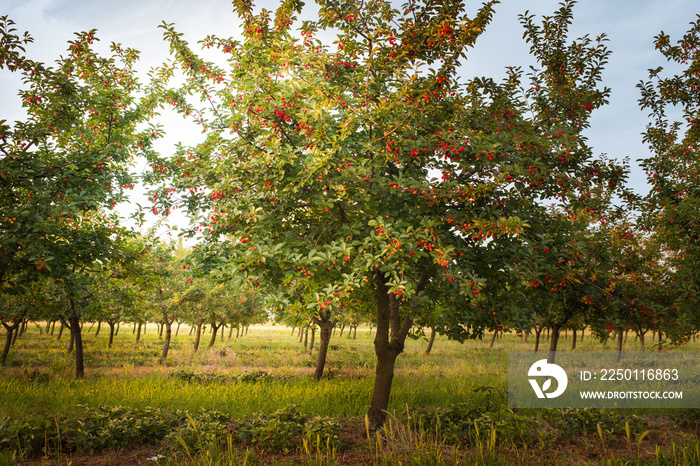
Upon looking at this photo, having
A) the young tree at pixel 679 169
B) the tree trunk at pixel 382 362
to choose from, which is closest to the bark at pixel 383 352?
the tree trunk at pixel 382 362

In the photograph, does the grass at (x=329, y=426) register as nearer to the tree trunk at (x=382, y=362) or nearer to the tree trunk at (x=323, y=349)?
the tree trunk at (x=382, y=362)

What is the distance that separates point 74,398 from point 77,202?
5.55 m

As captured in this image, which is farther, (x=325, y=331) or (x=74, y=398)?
(x=325, y=331)

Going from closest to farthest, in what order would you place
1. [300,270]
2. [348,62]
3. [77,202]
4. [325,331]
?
[300,270] → [348,62] → [77,202] → [325,331]

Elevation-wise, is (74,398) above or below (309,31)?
below

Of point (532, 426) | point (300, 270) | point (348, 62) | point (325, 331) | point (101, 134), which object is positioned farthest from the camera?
point (325, 331)

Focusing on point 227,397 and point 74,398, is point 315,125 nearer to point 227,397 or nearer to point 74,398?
point 227,397

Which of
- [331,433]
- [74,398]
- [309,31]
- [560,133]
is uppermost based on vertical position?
[309,31]

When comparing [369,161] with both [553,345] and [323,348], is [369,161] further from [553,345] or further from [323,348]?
[553,345]

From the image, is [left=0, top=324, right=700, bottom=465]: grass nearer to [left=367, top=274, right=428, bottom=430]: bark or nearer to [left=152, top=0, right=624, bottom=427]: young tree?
[left=367, top=274, right=428, bottom=430]: bark

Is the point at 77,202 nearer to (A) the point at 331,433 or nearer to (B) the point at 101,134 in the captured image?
(B) the point at 101,134

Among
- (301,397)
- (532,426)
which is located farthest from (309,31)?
(301,397)

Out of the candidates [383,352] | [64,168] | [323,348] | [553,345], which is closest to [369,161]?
[383,352]

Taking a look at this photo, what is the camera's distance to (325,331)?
14812 mm
